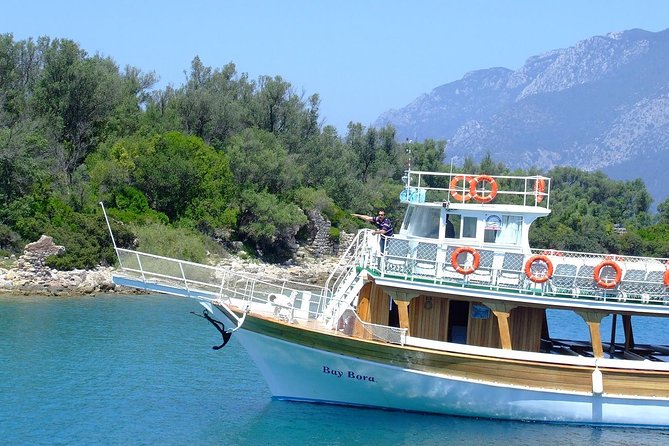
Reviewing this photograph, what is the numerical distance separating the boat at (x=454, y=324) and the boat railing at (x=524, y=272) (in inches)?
1.0

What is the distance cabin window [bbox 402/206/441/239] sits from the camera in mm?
22234

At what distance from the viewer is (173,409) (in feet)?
72.1

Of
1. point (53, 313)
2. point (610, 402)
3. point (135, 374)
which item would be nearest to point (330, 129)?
point (53, 313)

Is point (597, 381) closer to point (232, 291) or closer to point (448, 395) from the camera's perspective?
point (448, 395)

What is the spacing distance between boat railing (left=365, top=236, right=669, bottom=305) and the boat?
0.08ft

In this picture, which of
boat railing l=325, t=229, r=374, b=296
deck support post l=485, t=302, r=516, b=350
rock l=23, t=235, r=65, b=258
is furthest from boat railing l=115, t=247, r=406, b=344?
rock l=23, t=235, r=65, b=258

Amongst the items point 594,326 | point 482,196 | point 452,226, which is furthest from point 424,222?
point 594,326

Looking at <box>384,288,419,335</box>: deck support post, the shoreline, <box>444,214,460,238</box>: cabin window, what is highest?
<box>444,214,460,238</box>: cabin window

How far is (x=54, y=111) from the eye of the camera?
54188mm

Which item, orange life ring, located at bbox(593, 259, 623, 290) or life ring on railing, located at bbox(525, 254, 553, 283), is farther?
orange life ring, located at bbox(593, 259, 623, 290)

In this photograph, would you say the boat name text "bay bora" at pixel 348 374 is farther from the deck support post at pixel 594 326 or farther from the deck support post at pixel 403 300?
Answer: the deck support post at pixel 594 326

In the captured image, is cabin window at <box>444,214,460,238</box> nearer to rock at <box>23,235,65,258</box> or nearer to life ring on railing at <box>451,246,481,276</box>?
life ring on railing at <box>451,246,481,276</box>

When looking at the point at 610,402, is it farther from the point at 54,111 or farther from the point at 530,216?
the point at 54,111

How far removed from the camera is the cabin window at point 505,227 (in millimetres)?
22188
